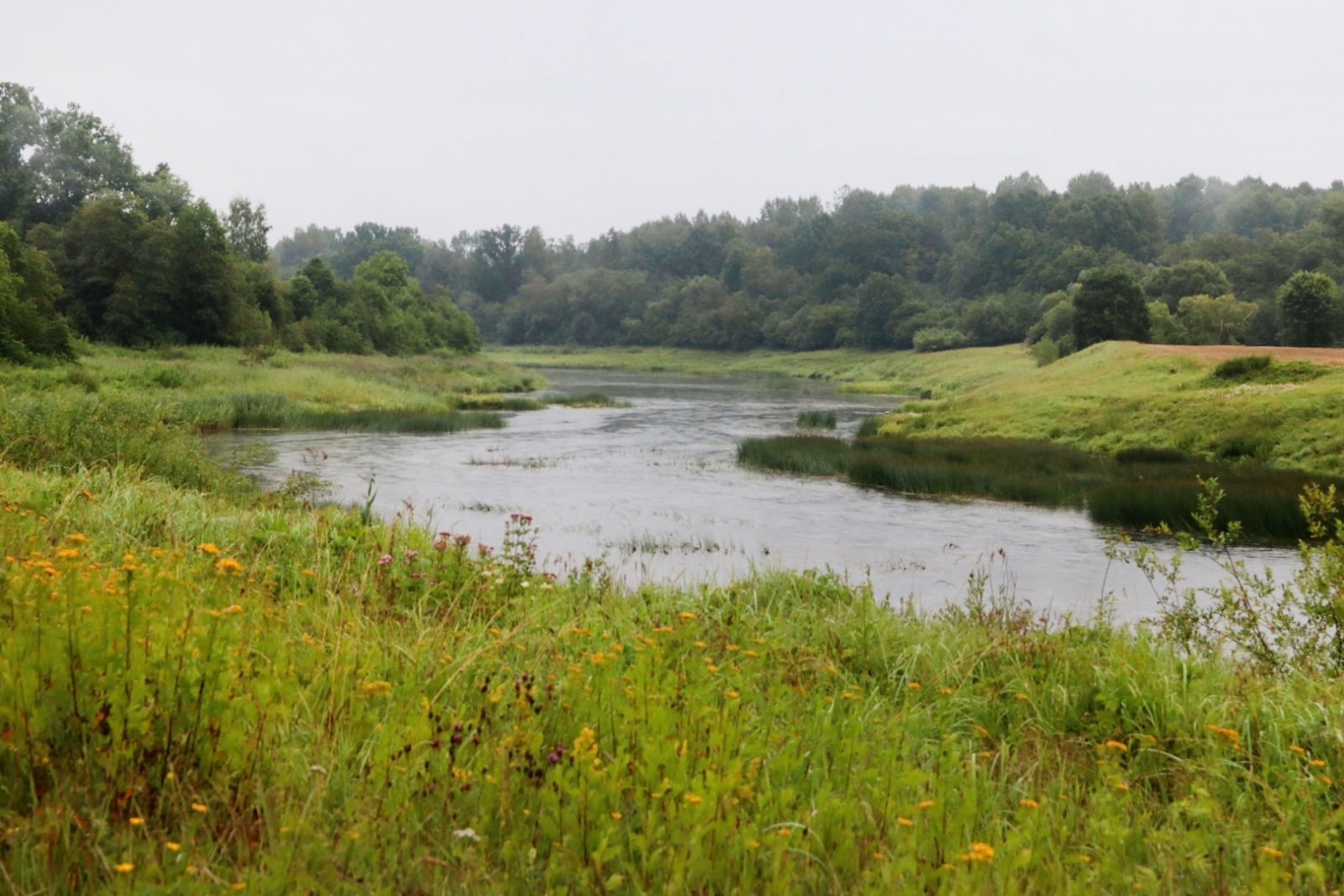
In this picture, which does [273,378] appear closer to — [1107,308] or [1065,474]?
[1065,474]

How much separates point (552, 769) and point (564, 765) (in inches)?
1.5

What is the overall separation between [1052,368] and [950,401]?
7.12 metres

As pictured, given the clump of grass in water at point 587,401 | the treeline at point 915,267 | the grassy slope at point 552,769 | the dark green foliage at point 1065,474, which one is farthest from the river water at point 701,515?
the treeline at point 915,267

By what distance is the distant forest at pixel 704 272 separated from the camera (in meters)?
48.3

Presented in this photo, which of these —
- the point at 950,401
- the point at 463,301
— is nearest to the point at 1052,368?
the point at 950,401

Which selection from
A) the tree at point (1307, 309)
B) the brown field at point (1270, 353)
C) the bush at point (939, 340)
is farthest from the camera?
the bush at point (939, 340)

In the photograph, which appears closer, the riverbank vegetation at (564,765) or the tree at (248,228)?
the riverbank vegetation at (564,765)

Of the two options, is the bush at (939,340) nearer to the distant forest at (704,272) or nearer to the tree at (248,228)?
the distant forest at (704,272)

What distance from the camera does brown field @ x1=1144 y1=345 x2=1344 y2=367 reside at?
3017 cm

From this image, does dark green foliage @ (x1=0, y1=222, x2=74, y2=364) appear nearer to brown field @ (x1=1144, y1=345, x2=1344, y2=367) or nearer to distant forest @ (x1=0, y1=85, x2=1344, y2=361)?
distant forest @ (x1=0, y1=85, x2=1344, y2=361)

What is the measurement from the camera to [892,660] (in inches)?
245

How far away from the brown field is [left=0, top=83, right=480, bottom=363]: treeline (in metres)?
37.9

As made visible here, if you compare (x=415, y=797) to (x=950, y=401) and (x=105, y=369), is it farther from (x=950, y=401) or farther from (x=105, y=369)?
(x=950, y=401)

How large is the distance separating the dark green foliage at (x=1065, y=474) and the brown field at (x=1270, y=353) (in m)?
9.29
